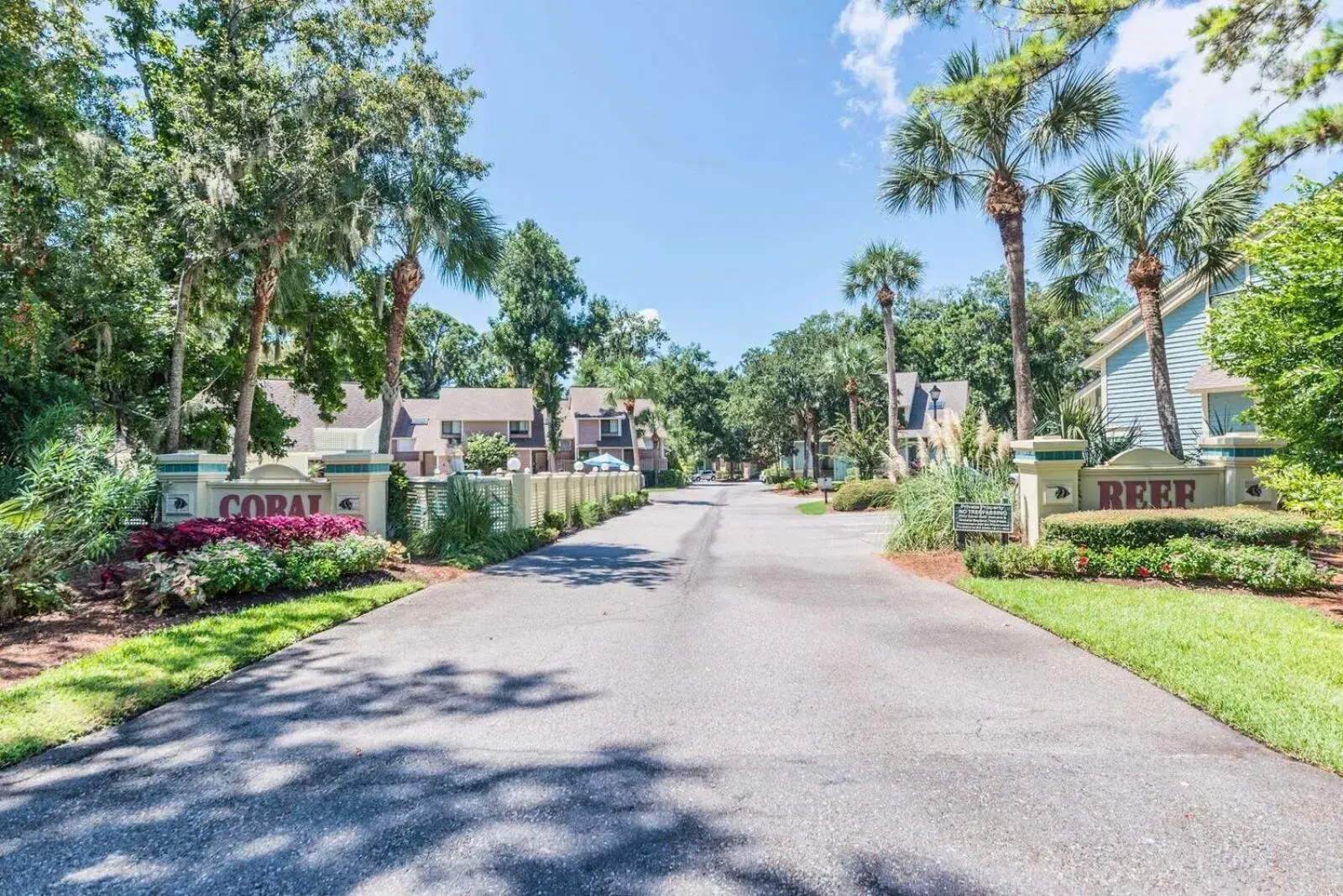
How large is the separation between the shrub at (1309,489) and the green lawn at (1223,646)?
1.05 m

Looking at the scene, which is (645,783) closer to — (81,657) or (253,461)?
(81,657)

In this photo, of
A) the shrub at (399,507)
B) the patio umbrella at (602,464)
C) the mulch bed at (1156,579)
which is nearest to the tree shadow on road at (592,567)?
the shrub at (399,507)

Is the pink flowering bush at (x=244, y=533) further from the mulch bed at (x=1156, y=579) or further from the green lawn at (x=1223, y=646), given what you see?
the green lawn at (x=1223, y=646)

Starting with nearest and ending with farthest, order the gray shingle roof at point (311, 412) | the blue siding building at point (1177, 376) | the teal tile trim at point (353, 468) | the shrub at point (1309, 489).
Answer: the shrub at point (1309, 489), the teal tile trim at point (353, 468), the blue siding building at point (1177, 376), the gray shingle roof at point (311, 412)

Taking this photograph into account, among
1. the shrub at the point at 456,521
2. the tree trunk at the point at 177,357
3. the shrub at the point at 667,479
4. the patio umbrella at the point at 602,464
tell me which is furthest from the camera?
the shrub at the point at 667,479

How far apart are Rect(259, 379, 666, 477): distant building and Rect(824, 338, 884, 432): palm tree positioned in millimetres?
16996

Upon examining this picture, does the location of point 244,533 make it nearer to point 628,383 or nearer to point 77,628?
point 77,628

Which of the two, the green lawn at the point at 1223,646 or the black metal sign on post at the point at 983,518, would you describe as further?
the black metal sign on post at the point at 983,518

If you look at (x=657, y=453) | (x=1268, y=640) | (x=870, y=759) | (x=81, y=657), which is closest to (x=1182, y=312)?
(x=1268, y=640)

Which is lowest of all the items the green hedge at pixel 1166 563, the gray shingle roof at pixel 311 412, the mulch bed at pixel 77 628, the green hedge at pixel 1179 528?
the mulch bed at pixel 77 628

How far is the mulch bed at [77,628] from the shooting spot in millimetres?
5492

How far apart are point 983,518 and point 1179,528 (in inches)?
94.5

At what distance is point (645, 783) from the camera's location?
11.5ft

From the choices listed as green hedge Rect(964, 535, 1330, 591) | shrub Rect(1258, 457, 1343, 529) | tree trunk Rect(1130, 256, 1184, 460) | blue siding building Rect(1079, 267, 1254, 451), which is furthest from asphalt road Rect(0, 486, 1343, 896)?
blue siding building Rect(1079, 267, 1254, 451)
